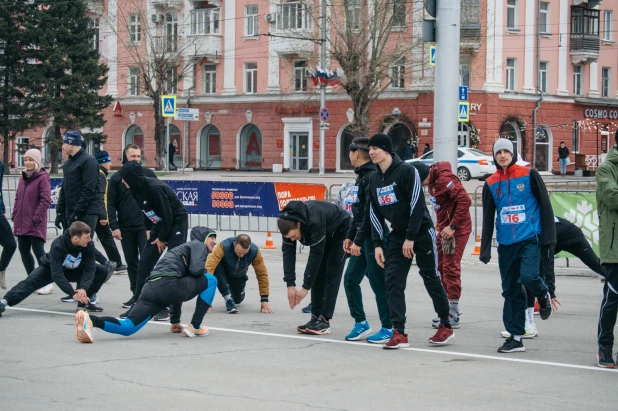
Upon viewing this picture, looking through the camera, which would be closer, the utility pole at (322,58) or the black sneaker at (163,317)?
Result: the black sneaker at (163,317)

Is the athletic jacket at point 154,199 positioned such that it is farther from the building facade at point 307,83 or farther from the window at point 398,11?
the building facade at point 307,83

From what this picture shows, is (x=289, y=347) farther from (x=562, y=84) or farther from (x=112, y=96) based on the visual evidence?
(x=112, y=96)

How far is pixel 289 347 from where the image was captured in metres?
8.86

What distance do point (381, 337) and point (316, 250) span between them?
100 centimetres

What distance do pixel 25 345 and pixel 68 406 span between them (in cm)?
257

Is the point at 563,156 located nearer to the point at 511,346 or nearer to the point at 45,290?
the point at 45,290

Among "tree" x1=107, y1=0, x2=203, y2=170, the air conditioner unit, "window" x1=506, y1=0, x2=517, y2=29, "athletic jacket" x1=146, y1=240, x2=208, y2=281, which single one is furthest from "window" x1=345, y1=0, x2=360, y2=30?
"athletic jacket" x1=146, y1=240, x2=208, y2=281

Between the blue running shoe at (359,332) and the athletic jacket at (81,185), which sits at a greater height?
the athletic jacket at (81,185)

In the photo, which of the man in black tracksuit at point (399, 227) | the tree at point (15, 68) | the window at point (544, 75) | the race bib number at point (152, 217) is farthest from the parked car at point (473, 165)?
the man in black tracksuit at point (399, 227)

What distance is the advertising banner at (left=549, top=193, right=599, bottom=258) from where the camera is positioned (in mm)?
15531

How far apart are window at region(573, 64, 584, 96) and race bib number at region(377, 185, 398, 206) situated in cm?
4523

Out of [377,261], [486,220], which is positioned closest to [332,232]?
[377,261]

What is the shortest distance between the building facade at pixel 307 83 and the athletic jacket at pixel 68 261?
33520mm

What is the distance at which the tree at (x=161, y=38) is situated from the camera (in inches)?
2030
